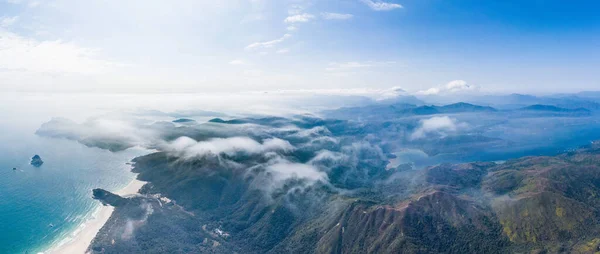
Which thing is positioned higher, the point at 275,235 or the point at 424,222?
the point at 424,222

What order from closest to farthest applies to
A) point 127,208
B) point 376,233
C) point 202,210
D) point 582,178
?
point 376,233 < point 127,208 < point 202,210 < point 582,178

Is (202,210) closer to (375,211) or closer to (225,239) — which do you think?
(225,239)

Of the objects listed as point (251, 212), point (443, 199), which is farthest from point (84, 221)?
point (443, 199)

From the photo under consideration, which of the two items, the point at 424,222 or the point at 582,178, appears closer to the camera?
the point at 424,222

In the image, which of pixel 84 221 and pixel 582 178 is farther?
pixel 582 178

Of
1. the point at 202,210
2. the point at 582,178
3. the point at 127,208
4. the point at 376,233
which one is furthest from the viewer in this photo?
the point at 582,178

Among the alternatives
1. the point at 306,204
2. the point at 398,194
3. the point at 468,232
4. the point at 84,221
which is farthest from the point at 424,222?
the point at 84,221

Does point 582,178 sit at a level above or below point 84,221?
above

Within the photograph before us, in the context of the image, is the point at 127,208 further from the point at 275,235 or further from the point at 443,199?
the point at 443,199

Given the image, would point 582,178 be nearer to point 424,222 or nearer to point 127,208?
point 424,222
